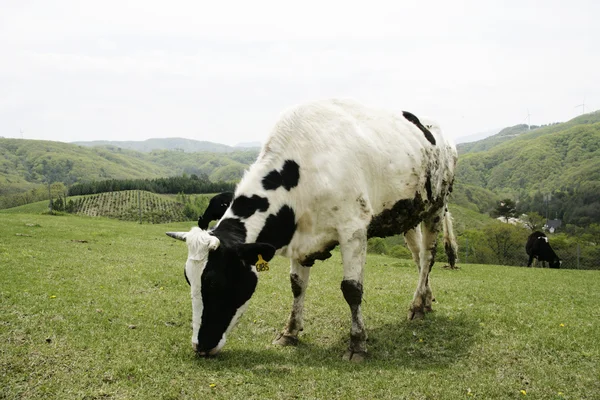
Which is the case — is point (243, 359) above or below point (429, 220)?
below

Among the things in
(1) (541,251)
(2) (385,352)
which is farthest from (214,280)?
(1) (541,251)

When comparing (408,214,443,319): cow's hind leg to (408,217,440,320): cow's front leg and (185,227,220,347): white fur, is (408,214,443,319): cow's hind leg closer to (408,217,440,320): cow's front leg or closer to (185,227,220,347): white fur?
(408,217,440,320): cow's front leg

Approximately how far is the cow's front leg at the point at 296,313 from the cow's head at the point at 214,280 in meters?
1.65

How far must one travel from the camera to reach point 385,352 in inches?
302

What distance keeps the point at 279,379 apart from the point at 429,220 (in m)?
6.04

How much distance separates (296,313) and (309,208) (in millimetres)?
2215

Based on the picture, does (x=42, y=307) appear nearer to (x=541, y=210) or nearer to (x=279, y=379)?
(x=279, y=379)

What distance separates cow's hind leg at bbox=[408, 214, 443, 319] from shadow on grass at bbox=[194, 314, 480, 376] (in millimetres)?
444

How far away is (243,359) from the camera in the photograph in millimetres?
6727

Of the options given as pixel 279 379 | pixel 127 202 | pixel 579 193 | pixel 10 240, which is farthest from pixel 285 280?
pixel 579 193

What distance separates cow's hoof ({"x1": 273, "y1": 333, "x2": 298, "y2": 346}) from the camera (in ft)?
25.7

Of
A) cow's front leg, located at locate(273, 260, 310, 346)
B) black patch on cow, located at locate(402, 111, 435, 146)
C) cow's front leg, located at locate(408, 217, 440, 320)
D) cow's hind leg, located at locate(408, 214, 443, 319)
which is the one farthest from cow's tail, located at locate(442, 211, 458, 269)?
cow's front leg, located at locate(273, 260, 310, 346)

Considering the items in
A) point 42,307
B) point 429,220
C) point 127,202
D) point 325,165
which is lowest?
point 127,202

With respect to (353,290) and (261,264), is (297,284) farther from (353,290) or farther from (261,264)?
(261,264)
